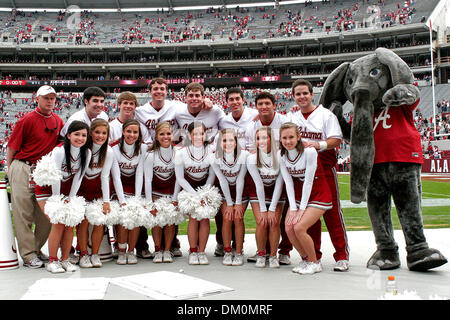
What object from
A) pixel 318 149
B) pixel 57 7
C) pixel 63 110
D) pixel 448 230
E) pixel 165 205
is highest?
pixel 57 7

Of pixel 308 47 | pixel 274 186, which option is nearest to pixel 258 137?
pixel 274 186

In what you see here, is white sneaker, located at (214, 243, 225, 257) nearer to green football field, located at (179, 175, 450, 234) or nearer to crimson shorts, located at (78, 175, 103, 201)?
crimson shorts, located at (78, 175, 103, 201)

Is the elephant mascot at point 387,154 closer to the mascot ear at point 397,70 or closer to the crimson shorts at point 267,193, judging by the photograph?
the mascot ear at point 397,70

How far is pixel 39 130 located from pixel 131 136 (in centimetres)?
115

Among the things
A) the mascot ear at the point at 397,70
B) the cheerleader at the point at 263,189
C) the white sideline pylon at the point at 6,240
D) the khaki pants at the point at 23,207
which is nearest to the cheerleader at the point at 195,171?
the cheerleader at the point at 263,189

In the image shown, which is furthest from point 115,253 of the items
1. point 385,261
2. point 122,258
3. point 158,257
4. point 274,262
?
point 385,261

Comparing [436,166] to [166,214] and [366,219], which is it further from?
[166,214]

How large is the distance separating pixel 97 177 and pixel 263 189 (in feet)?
6.48

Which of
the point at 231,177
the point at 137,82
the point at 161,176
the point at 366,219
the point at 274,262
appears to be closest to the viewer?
the point at 274,262

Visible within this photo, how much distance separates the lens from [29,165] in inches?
186

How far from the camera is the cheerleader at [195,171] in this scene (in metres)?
4.64

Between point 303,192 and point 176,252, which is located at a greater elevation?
point 303,192

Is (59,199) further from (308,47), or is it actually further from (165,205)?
(308,47)

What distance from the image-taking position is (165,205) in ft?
15.3
